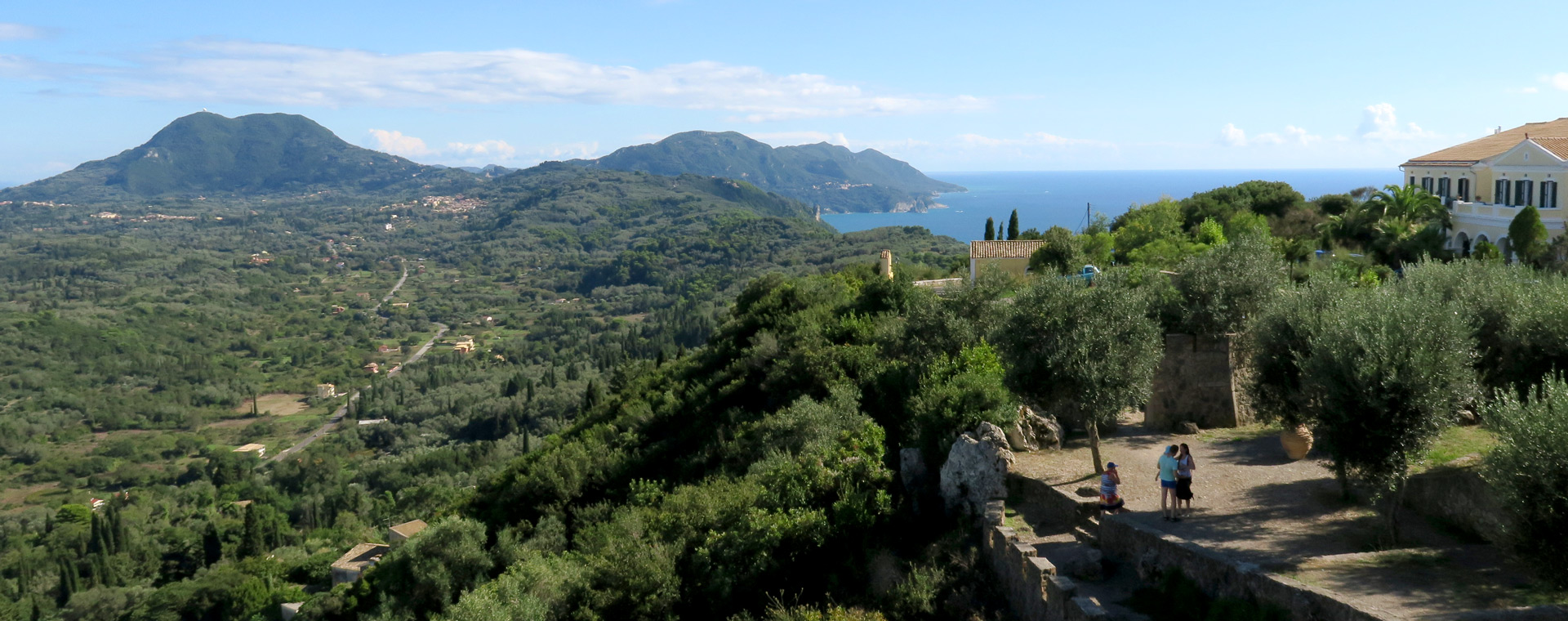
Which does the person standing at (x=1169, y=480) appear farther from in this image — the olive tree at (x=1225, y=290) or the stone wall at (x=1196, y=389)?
the olive tree at (x=1225, y=290)

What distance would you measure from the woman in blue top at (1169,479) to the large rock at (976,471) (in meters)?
2.30

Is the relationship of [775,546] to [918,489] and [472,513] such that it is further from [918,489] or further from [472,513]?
[472,513]

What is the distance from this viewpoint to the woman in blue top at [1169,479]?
11.1m

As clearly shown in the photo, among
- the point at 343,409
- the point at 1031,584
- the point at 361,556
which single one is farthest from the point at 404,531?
the point at 343,409

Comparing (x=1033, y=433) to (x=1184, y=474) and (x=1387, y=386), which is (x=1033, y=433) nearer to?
(x=1184, y=474)

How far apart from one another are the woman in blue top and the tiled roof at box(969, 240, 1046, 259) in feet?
77.2

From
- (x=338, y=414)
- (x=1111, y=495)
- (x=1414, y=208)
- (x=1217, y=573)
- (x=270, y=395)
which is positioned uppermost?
(x=1414, y=208)

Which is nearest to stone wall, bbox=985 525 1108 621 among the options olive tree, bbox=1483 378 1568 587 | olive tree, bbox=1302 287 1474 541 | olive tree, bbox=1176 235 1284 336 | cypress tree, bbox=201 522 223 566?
olive tree, bbox=1302 287 1474 541

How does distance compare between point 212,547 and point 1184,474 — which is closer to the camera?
point 1184,474

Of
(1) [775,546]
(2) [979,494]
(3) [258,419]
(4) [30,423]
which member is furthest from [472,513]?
(4) [30,423]

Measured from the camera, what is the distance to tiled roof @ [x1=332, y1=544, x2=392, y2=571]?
125 ft

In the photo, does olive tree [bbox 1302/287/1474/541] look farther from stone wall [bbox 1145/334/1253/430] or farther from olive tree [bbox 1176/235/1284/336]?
olive tree [bbox 1176/235/1284/336]

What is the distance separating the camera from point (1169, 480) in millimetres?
11195

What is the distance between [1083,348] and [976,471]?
7.87 feet
